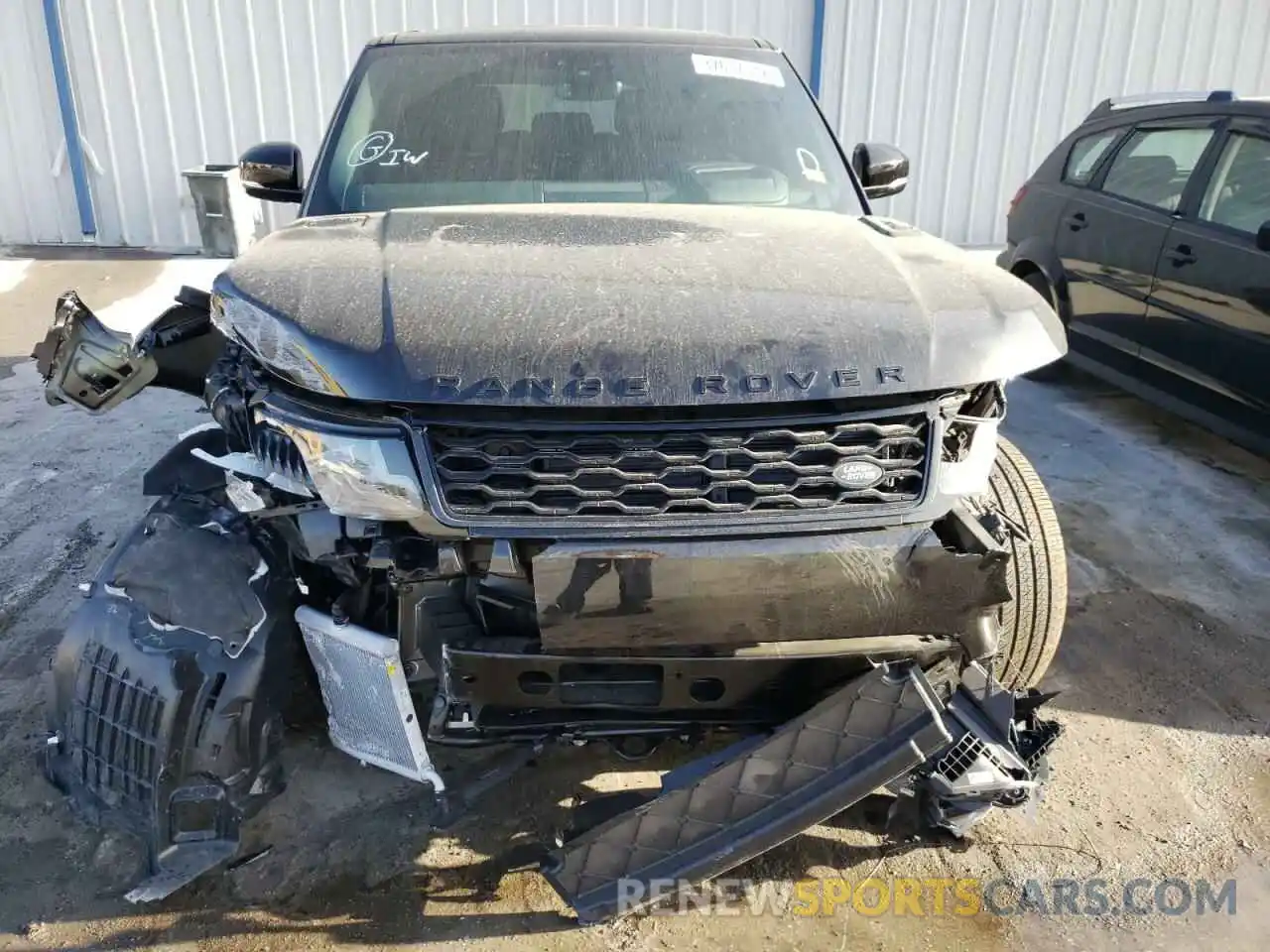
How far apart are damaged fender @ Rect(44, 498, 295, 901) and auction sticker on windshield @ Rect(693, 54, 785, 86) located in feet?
7.39

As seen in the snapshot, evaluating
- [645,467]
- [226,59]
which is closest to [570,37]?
[645,467]

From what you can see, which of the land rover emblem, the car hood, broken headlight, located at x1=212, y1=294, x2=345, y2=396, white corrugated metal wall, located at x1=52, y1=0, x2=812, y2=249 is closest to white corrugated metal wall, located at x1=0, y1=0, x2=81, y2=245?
white corrugated metal wall, located at x1=52, y1=0, x2=812, y2=249

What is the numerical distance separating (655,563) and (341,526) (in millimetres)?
691

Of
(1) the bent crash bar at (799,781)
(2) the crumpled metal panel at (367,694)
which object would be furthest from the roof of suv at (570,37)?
(1) the bent crash bar at (799,781)

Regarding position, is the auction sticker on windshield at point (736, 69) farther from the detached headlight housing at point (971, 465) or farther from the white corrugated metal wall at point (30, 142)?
the white corrugated metal wall at point (30, 142)

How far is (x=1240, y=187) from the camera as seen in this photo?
450 centimetres

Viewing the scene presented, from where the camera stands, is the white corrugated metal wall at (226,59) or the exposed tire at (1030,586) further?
the white corrugated metal wall at (226,59)

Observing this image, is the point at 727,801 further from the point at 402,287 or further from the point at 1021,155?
the point at 1021,155

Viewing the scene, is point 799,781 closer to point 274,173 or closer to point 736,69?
point 736,69

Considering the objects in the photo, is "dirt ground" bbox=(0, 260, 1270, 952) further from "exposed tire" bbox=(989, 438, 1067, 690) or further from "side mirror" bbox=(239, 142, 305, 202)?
"side mirror" bbox=(239, 142, 305, 202)

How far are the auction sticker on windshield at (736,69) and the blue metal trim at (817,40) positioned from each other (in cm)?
630

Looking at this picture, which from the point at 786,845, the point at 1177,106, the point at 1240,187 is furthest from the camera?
the point at 1177,106

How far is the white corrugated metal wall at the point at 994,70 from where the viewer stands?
9.47 m

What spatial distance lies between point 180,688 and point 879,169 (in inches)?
114
